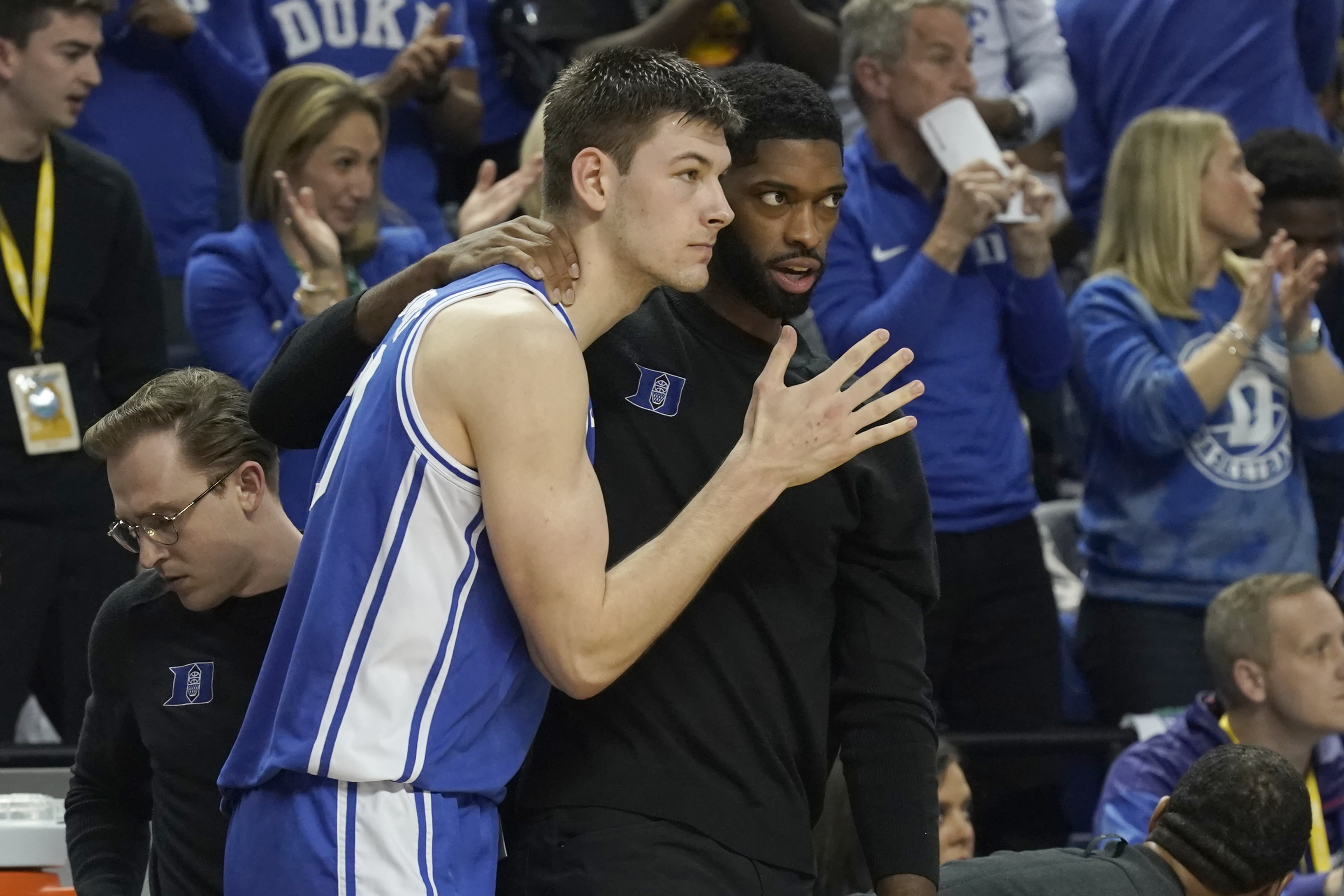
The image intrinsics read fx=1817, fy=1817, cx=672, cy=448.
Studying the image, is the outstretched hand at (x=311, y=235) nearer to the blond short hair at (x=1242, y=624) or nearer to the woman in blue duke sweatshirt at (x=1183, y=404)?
the woman in blue duke sweatshirt at (x=1183, y=404)

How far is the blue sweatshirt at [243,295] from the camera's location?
432 centimetres

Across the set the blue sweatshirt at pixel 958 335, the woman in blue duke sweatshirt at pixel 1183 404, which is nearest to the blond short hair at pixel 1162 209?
the woman in blue duke sweatshirt at pixel 1183 404

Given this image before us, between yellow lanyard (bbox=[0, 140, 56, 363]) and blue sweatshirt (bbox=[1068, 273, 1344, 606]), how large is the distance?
2681 mm

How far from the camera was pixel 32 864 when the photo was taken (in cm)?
293

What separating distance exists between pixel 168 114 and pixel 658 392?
3.03m

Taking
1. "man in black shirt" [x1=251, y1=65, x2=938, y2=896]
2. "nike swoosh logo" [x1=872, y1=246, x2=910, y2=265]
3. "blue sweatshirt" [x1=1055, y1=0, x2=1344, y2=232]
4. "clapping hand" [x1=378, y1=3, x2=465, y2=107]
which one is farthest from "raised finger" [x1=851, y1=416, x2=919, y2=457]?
"blue sweatshirt" [x1=1055, y1=0, x2=1344, y2=232]

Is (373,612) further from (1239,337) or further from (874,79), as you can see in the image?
(1239,337)

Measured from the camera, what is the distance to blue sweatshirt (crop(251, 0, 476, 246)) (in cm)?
528

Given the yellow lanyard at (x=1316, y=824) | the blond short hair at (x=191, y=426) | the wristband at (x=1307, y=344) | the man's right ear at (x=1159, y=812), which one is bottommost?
the yellow lanyard at (x=1316, y=824)

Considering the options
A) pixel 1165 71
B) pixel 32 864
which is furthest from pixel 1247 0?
pixel 32 864

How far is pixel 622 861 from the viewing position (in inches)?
91.5

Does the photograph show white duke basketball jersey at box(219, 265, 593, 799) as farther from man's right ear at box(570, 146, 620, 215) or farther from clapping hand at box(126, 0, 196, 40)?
clapping hand at box(126, 0, 196, 40)

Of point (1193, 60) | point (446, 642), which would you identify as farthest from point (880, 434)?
point (1193, 60)

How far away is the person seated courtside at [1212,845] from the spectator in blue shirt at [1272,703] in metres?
0.92
